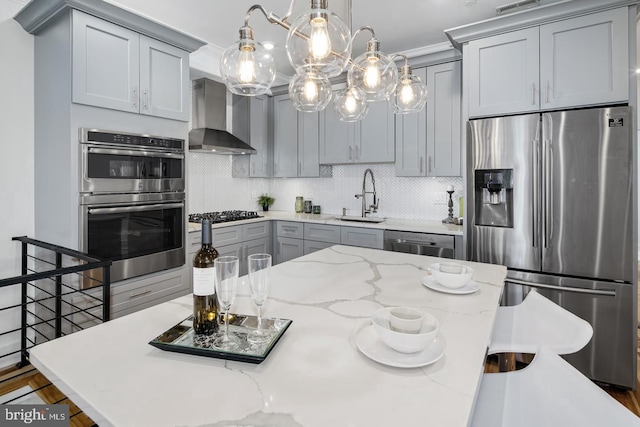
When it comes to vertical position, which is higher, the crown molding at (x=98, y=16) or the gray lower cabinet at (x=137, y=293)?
the crown molding at (x=98, y=16)


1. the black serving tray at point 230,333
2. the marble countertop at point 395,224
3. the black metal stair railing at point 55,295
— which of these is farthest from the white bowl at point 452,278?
the black metal stair railing at point 55,295

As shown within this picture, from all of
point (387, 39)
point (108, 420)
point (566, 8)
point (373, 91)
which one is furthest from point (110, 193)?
point (566, 8)

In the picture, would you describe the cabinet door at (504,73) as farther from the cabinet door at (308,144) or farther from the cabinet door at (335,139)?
the cabinet door at (308,144)

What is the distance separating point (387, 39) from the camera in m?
3.24

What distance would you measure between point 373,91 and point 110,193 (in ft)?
6.37

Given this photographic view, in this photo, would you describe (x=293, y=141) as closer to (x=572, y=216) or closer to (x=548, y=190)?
(x=548, y=190)

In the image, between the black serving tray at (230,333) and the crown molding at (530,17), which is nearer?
the black serving tray at (230,333)

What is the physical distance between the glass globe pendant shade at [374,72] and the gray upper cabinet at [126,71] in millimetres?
1733

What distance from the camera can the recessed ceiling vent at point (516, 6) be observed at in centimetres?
253

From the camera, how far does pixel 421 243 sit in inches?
121

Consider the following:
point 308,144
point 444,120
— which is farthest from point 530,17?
point 308,144

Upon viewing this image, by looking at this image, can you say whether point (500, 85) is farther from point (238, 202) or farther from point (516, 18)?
point (238, 202)

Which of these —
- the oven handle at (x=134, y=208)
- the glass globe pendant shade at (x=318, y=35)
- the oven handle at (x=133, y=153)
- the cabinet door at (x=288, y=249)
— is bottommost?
the cabinet door at (x=288, y=249)

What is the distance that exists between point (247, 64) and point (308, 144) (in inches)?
110
